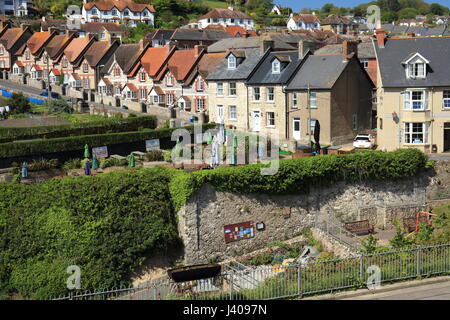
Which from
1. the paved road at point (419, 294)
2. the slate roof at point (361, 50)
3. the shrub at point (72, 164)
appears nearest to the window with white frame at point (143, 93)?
the slate roof at point (361, 50)

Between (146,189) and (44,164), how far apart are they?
1101cm

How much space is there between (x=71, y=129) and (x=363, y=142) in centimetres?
2009

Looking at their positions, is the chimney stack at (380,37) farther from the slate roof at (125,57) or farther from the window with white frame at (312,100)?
the slate roof at (125,57)

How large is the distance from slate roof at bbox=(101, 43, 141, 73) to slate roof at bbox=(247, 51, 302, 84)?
19733mm

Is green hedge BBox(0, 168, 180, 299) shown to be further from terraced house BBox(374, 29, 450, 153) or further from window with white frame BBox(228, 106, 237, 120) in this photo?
window with white frame BBox(228, 106, 237, 120)

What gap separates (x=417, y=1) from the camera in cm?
18900

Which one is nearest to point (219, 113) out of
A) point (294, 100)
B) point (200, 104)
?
point (200, 104)

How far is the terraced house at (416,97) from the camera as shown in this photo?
123ft

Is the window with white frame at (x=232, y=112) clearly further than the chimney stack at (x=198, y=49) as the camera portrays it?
No

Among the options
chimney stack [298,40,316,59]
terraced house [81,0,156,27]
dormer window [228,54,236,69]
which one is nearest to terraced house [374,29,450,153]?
chimney stack [298,40,316,59]

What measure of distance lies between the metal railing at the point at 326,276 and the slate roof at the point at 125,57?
44.7 metres

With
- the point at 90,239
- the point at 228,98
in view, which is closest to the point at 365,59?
the point at 228,98

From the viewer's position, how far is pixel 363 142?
4028 cm

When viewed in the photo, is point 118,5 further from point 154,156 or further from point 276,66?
point 154,156
